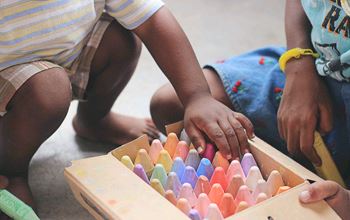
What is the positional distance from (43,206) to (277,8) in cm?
98

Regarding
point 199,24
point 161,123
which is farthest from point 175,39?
point 199,24

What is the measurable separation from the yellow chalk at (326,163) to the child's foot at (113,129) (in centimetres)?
34

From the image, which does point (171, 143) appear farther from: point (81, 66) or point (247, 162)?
point (81, 66)

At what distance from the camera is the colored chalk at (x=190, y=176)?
699mm

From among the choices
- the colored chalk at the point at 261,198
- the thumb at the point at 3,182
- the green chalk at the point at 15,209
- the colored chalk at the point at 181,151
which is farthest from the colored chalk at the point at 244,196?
the thumb at the point at 3,182

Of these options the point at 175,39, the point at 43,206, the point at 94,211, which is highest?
the point at 175,39

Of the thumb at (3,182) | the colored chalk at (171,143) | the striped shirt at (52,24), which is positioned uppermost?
the striped shirt at (52,24)

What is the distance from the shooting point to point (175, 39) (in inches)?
34.9

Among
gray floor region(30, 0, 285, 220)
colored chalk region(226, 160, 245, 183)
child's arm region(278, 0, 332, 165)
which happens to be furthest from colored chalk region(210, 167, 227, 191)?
gray floor region(30, 0, 285, 220)

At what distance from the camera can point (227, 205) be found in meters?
0.65

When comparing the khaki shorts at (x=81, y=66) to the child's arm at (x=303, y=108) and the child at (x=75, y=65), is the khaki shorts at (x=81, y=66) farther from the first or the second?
the child's arm at (x=303, y=108)

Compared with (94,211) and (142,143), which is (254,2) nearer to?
(142,143)

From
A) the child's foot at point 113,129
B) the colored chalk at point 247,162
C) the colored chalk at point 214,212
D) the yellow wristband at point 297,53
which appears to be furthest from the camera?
the child's foot at point 113,129

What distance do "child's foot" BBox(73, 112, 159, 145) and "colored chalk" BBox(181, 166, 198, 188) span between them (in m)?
0.33
